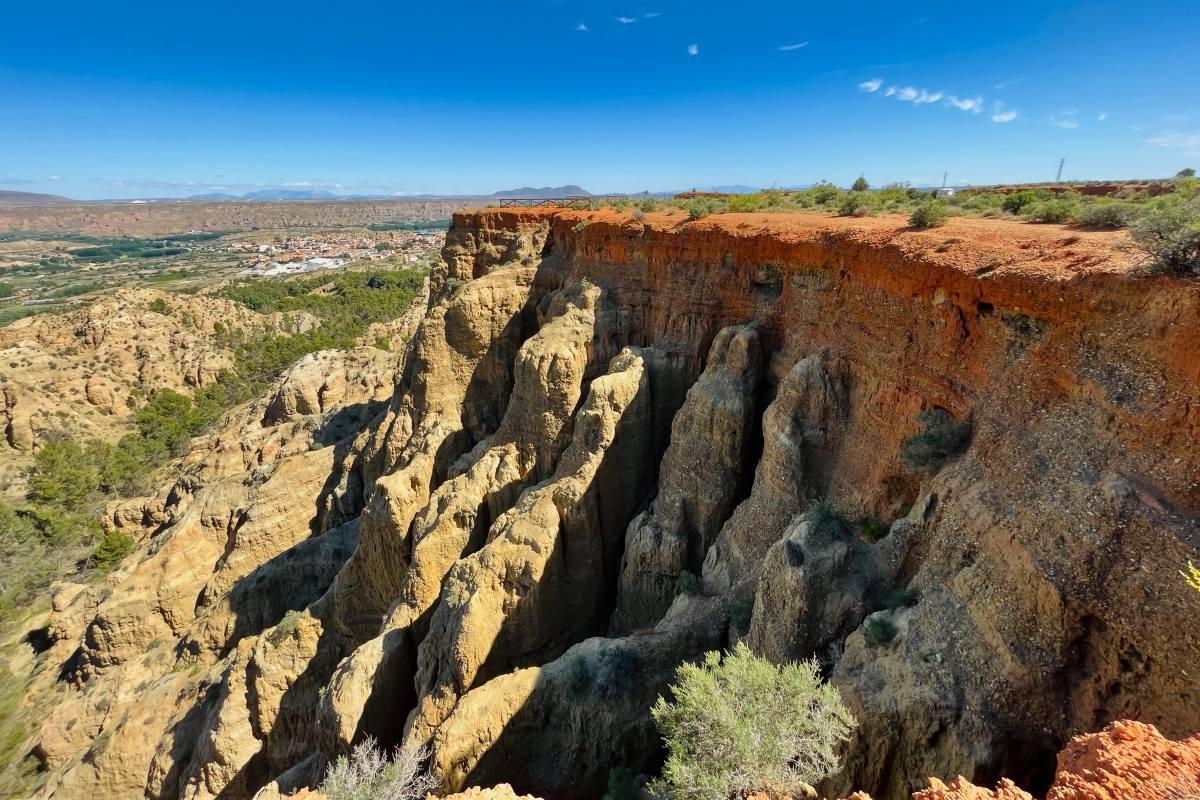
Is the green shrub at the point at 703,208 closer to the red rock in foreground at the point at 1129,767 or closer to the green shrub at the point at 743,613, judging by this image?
the green shrub at the point at 743,613

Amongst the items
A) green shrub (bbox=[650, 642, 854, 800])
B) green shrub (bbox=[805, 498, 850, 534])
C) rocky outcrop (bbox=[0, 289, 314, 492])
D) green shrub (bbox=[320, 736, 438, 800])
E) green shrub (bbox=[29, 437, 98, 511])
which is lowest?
green shrub (bbox=[29, 437, 98, 511])

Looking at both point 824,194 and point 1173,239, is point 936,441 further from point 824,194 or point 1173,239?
point 824,194

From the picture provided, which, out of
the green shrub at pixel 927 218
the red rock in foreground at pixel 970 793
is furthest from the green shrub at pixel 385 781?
the green shrub at pixel 927 218

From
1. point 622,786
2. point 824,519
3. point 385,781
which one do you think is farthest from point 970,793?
point 385,781

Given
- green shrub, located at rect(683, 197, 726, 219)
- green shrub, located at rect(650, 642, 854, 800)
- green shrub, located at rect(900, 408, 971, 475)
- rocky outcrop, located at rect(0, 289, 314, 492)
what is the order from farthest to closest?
rocky outcrop, located at rect(0, 289, 314, 492)
green shrub, located at rect(683, 197, 726, 219)
green shrub, located at rect(900, 408, 971, 475)
green shrub, located at rect(650, 642, 854, 800)

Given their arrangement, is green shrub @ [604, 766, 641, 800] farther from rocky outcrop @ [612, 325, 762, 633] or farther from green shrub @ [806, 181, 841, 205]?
green shrub @ [806, 181, 841, 205]

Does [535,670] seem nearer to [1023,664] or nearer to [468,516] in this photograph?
[468,516]

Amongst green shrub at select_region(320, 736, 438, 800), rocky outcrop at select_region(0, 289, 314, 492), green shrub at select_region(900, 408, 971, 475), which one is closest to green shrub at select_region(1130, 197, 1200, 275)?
green shrub at select_region(900, 408, 971, 475)
